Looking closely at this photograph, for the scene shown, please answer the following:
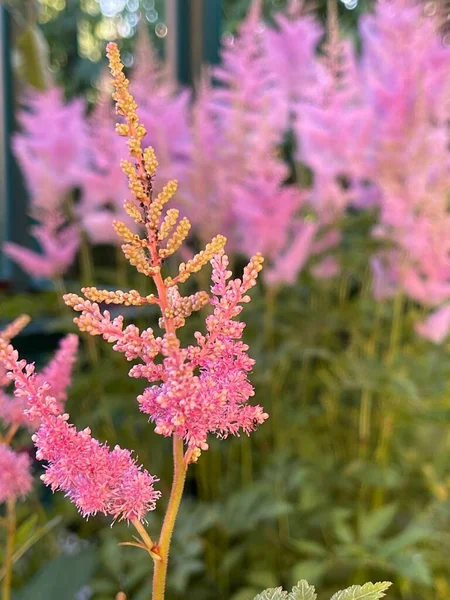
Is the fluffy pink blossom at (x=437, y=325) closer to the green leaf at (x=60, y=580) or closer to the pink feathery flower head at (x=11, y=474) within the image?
the green leaf at (x=60, y=580)

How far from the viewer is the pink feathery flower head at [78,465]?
0.18 m

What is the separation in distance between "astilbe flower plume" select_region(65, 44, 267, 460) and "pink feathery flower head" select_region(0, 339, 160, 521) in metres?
0.02

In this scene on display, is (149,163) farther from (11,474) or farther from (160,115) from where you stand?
(160,115)

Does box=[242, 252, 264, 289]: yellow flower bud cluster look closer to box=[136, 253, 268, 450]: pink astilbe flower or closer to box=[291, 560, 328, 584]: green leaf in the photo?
box=[136, 253, 268, 450]: pink astilbe flower

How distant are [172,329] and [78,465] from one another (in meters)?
0.05

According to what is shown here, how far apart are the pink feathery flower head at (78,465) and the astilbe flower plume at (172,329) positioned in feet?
0.06

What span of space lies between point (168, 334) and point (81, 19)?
1980mm

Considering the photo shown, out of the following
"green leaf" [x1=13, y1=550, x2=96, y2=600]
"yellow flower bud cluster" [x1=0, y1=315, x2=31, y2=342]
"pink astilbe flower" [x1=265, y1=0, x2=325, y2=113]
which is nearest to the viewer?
"yellow flower bud cluster" [x1=0, y1=315, x2=31, y2=342]

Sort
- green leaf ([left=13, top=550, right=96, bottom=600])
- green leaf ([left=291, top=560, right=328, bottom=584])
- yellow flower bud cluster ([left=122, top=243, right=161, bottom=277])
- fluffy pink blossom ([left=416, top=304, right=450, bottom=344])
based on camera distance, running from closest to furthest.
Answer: yellow flower bud cluster ([left=122, top=243, right=161, bottom=277]) → green leaf ([left=13, top=550, right=96, bottom=600]) → green leaf ([left=291, top=560, right=328, bottom=584]) → fluffy pink blossom ([left=416, top=304, right=450, bottom=344])

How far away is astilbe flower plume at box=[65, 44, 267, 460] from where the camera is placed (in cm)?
17

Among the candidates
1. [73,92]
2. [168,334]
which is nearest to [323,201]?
[168,334]

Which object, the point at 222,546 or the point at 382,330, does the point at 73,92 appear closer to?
the point at 382,330

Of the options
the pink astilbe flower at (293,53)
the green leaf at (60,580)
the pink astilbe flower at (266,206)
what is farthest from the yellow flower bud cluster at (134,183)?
the pink astilbe flower at (293,53)

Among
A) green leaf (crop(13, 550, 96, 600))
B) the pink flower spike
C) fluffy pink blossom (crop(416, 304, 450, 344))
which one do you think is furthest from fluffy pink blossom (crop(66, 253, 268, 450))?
fluffy pink blossom (crop(416, 304, 450, 344))
